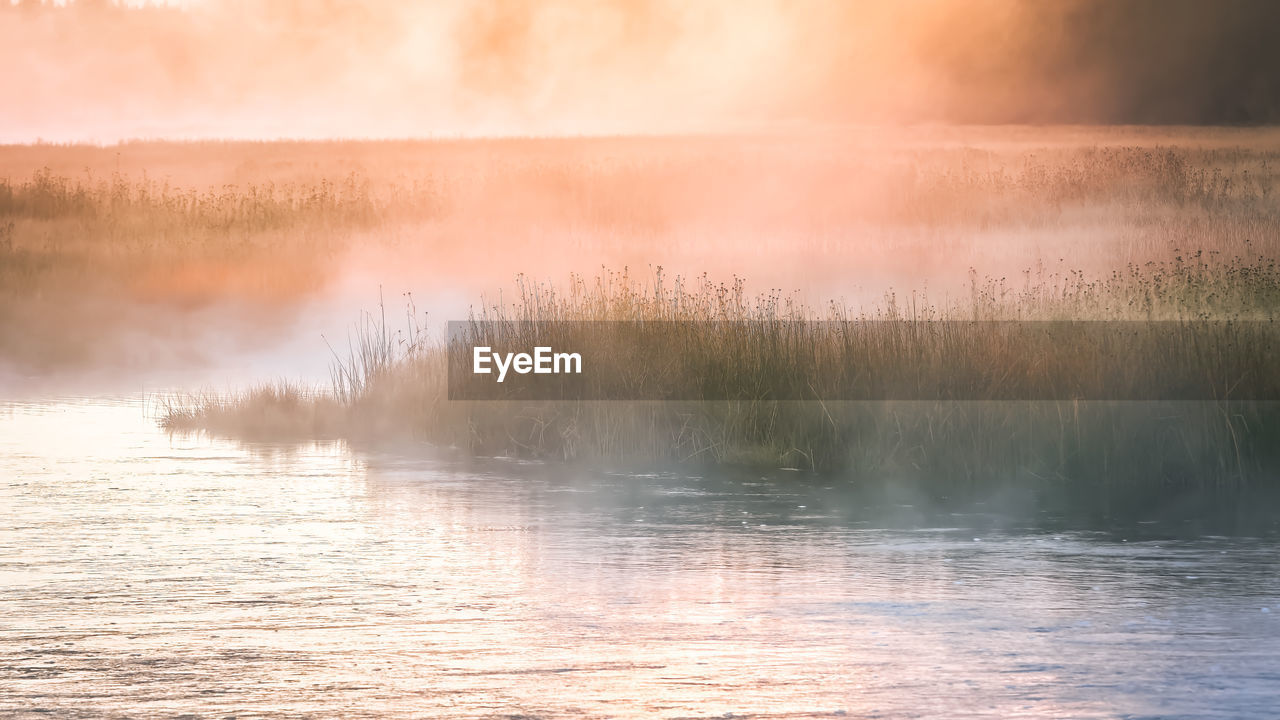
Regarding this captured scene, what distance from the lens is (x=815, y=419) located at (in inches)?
549

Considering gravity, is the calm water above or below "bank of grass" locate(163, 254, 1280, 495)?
below

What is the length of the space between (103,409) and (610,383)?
8703mm

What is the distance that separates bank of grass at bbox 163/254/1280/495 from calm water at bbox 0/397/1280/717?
65.4 inches

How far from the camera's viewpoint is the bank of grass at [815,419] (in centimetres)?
1273

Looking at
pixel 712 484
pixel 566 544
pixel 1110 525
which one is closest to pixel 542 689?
pixel 566 544

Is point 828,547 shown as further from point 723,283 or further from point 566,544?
point 723,283

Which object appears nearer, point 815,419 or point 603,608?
point 603,608

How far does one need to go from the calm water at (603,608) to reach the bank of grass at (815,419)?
1662 millimetres

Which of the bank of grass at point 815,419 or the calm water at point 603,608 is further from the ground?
the bank of grass at point 815,419

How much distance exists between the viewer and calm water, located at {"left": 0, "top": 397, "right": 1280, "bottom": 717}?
221 inches

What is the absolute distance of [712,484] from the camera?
12.6 meters

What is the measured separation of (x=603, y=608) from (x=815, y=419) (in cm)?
693

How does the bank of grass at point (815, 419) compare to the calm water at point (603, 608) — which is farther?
the bank of grass at point (815, 419)

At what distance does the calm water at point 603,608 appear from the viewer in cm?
561
